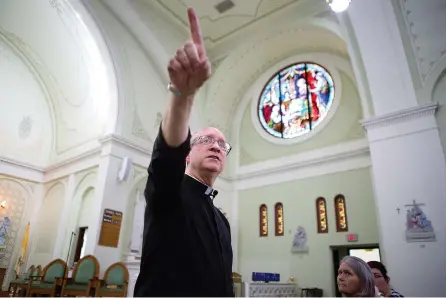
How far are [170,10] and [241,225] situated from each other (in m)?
6.77

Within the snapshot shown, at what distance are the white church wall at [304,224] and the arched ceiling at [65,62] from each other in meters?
5.24

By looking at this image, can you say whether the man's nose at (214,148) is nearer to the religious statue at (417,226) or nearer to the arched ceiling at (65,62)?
the religious statue at (417,226)

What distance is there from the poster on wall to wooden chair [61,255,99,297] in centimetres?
69

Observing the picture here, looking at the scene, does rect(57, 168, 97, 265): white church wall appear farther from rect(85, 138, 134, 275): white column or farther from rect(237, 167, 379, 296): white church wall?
rect(237, 167, 379, 296): white church wall

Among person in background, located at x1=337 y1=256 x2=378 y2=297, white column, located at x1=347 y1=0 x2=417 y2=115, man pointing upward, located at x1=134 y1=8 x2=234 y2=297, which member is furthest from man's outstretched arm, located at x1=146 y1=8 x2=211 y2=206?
white column, located at x1=347 y1=0 x2=417 y2=115

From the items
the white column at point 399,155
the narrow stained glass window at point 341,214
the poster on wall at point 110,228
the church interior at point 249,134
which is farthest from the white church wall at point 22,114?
the white column at point 399,155

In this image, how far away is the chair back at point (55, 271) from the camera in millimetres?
7121

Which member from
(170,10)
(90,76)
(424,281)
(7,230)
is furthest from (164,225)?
(7,230)

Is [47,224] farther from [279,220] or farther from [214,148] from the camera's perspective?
[214,148]

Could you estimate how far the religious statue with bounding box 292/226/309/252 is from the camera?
360 inches

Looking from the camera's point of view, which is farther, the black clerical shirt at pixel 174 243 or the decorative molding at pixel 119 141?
the decorative molding at pixel 119 141

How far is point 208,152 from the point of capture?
140cm

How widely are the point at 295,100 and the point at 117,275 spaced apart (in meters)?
7.52

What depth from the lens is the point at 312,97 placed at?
10844 mm
